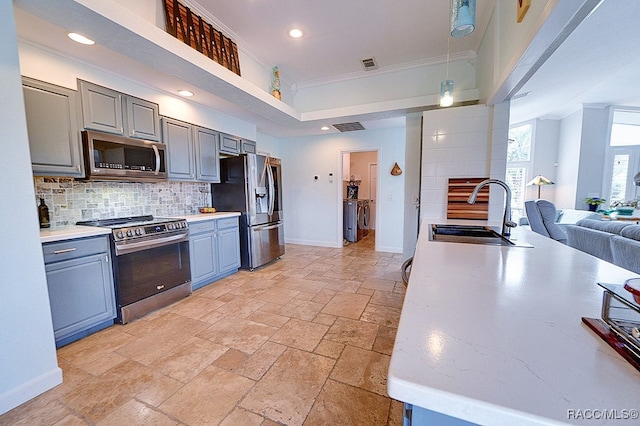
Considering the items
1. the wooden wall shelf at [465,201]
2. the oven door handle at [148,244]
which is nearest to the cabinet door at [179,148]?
the oven door handle at [148,244]

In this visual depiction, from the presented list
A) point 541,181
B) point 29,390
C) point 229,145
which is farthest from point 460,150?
point 541,181

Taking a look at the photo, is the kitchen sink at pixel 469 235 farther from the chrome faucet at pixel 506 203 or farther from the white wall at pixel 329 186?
the white wall at pixel 329 186

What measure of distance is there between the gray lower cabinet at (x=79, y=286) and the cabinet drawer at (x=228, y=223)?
4.35 feet

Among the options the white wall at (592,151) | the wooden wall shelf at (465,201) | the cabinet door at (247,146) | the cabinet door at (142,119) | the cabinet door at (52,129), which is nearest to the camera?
the cabinet door at (52,129)

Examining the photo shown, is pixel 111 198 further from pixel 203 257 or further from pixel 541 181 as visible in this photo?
pixel 541 181

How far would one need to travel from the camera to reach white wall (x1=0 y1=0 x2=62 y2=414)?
141 centimetres

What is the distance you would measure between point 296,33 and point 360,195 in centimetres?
547

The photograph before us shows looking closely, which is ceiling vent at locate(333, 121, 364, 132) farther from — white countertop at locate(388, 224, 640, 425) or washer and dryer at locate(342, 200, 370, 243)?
white countertop at locate(388, 224, 640, 425)

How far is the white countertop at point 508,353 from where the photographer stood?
384mm

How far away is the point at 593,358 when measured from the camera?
1.55 ft

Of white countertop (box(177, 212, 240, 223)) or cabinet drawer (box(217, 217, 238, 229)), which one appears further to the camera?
cabinet drawer (box(217, 217, 238, 229))

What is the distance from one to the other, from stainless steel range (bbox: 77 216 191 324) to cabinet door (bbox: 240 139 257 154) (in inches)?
68.4

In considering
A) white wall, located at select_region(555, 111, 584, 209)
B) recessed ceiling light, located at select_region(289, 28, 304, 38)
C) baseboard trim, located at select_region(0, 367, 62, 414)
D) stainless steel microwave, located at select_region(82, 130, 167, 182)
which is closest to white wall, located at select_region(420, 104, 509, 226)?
recessed ceiling light, located at select_region(289, 28, 304, 38)

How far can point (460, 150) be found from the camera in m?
2.84
